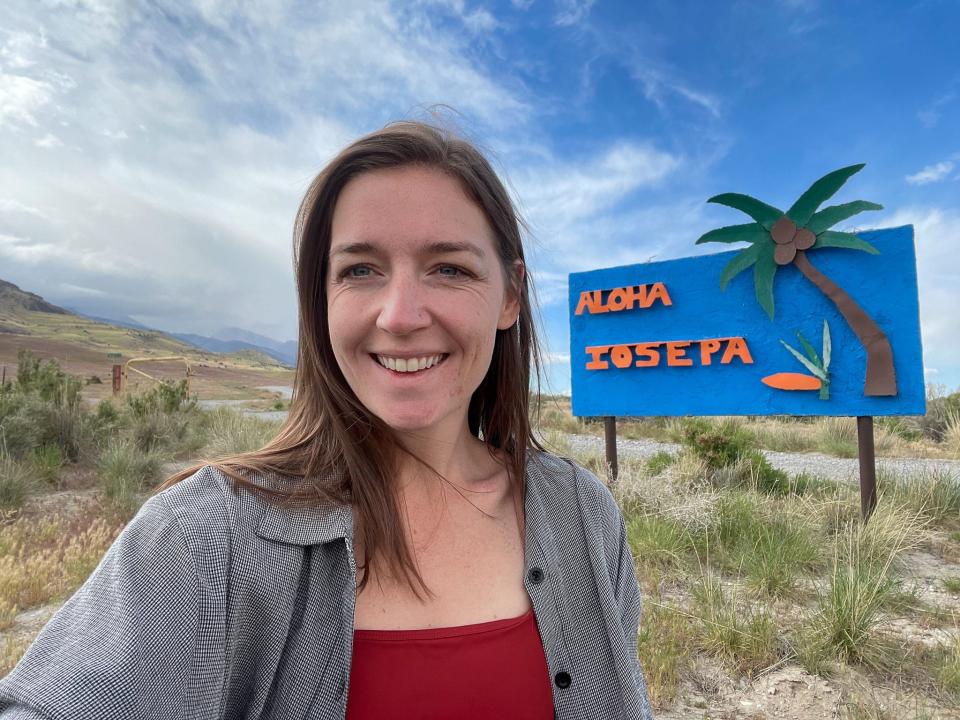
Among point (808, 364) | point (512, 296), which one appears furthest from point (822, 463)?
point (512, 296)

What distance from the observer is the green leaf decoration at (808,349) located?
562 centimetres

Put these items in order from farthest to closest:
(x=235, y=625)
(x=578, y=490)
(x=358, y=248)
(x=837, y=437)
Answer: (x=837, y=437)
(x=578, y=490)
(x=358, y=248)
(x=235, y=625)

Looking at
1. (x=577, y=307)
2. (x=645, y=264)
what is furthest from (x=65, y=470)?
(x=645, y=264)

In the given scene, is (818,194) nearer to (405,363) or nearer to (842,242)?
Answer: (842,242)

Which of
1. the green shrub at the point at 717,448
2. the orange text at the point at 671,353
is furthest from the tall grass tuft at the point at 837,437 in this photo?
the orange text at the point at 671,353

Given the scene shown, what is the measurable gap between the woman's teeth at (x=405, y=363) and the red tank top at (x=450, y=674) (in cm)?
56

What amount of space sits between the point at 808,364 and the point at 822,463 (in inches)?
169

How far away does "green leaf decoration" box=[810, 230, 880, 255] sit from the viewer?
17.6ft

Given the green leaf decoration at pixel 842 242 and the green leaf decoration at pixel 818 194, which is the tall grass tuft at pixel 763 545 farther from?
the green leaf decoration at pixel 818 194

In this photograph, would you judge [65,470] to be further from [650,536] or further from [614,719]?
[614,719]

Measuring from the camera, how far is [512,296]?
1.69 metres

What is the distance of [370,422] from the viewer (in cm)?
150

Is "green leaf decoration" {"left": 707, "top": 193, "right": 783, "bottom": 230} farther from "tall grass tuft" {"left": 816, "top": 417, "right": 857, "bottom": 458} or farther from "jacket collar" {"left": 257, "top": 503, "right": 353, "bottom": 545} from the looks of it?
"jacket collar" {"left": 257, "top": 503, "right": 353, "bottom": 545}

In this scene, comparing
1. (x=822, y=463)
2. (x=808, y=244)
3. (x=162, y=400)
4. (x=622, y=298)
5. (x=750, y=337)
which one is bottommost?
(x=822, y=463)
